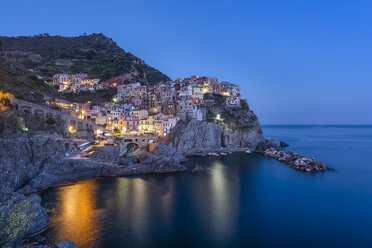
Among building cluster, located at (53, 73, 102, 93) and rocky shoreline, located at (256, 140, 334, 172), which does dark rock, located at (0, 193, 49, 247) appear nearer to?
rocky shoreline, located at (256, 140, 334, 172)

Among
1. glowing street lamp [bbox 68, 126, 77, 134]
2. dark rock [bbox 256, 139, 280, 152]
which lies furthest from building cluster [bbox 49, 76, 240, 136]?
dark rock [bbox 256, 139, 280, 152]

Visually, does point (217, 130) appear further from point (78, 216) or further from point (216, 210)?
point (78, 216)

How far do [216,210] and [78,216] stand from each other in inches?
603

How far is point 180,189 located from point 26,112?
1291 inches

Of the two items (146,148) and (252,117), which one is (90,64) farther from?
(252,117)

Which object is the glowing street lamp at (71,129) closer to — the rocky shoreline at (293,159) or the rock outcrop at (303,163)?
the rocky shoreline at (293,159)

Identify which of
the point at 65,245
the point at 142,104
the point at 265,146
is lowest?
the point at 65,245

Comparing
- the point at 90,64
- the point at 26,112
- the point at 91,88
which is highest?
the point at 90,64

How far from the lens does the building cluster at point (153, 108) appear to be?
177ft

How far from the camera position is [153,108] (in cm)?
6412

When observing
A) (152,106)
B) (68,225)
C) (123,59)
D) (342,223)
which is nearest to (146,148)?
(152,106)

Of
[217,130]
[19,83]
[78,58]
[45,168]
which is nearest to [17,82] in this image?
[19,83]

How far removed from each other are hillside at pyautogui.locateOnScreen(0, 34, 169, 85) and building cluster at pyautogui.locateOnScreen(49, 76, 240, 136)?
28.0m

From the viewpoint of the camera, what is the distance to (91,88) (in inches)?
3162
